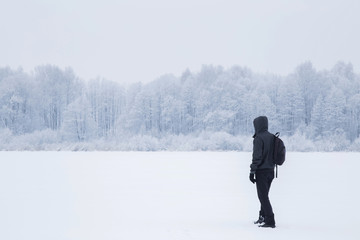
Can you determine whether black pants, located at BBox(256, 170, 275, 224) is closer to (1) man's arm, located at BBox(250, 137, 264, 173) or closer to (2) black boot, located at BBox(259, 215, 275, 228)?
(2) black boot, located at BBox(259, 215, 275, 228)

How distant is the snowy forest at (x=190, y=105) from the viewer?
5212 cm

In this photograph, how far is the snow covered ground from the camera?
6332mm

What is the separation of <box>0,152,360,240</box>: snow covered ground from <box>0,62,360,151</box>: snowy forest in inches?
1346

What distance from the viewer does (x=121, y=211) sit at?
806cm

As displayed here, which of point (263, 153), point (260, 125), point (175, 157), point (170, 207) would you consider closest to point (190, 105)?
Result: point (175, 157)

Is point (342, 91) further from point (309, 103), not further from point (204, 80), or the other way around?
point (204, 80)

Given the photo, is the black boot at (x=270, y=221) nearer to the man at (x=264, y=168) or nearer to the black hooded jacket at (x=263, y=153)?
the man at (x=264, y=168)

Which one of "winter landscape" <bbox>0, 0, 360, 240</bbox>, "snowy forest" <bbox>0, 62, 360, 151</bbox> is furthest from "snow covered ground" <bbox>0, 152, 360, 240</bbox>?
"snowy forest" <bbox>0, 62, 360, 151</bbox>

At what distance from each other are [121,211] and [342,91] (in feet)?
169

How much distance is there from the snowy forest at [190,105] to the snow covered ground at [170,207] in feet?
112

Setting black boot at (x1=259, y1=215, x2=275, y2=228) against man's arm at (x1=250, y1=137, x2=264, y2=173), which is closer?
man's arm at (x1=250, y1=137, x2=264, y2=173)

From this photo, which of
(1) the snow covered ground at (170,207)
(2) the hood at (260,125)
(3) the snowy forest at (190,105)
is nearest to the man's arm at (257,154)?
(2) the hood at (260,125)

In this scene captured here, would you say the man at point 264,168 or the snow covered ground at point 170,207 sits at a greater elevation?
the man at point 264,168

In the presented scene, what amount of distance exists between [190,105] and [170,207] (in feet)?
168
